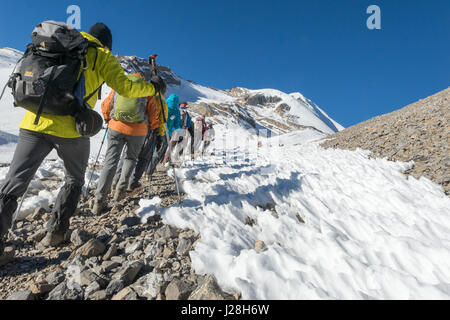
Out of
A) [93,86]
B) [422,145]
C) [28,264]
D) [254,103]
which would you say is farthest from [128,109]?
[254,103]

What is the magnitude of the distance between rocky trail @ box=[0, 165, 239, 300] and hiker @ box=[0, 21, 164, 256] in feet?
0.97

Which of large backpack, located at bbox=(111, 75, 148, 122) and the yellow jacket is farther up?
large backpack, located at bbox=(111, 75, 148, 122)

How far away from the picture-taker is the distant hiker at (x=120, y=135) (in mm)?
3917

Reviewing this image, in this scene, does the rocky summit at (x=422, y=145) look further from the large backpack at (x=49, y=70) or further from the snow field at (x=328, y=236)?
the large backpack at (x=49, y=70)

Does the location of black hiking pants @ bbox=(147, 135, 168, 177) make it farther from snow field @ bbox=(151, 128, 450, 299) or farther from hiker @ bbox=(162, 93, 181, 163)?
hiker @ bbox=(162, 93, 181, 163)

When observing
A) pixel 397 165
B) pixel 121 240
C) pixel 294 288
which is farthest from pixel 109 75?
pixel 397 165

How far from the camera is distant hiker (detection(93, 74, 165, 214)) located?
12.9 ft

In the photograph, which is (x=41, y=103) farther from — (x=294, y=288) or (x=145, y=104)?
(x=294, y=288)

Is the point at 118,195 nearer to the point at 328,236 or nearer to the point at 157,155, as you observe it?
the point at 157,155

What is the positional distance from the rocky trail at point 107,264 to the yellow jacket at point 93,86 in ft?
4.18

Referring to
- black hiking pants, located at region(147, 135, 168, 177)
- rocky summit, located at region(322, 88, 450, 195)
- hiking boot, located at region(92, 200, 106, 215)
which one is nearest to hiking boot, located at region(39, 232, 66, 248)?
hiking boot, located at region(92, 200, 106, 215)
